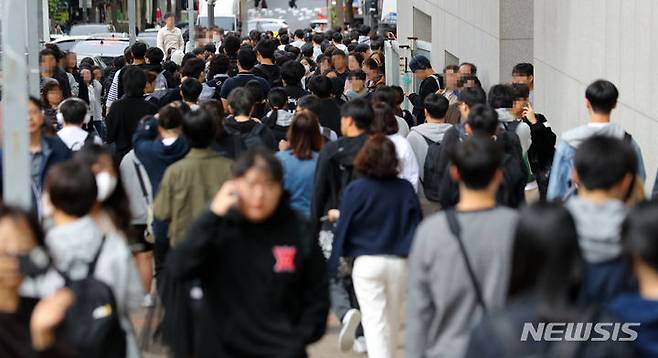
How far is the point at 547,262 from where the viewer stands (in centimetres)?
427

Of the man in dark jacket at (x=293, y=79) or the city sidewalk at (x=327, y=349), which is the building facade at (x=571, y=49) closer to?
the man in dark jacket at (x=293, y=79)

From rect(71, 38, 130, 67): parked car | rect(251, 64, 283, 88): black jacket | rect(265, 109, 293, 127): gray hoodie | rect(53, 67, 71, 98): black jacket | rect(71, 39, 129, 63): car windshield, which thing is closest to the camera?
rect(265, 109, 293, 127): gray hoodie

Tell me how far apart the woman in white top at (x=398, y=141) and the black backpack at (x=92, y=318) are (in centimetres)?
361

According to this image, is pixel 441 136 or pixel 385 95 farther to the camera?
pixel 385 95

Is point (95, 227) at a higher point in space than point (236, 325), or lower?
higher

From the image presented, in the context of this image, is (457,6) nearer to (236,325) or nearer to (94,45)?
(94,45)

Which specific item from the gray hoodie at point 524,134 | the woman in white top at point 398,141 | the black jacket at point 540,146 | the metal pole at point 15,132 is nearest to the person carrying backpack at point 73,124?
the woman in white top at point 398,141

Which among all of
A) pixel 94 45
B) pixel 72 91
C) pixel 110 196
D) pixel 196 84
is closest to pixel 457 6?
pixel 94 45

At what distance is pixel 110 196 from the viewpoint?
6895 mm

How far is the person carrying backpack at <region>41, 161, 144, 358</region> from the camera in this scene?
557 cm

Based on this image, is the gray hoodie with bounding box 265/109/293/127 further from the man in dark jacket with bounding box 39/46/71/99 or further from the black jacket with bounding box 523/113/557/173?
the man in dark jacket with bounding box 39/46/71/99

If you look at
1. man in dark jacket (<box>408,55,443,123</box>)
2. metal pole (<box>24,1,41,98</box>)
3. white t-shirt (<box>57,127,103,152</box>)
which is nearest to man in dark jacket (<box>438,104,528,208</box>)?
white t-shirt (<box>57,127,103,152</box>)

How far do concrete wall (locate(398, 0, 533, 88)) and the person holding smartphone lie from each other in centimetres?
1365

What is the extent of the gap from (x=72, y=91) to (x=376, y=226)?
9.24 metres
